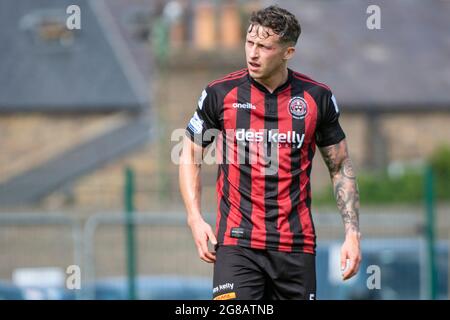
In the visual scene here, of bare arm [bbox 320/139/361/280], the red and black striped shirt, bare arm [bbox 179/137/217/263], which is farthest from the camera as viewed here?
bare arm [bbox 320/139/361/280]

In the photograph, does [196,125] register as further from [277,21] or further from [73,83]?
[73,83]

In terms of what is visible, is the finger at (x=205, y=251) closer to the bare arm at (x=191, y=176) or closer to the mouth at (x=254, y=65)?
the bare arm at (x=191, y=176)

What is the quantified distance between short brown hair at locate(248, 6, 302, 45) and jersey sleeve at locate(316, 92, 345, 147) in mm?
459

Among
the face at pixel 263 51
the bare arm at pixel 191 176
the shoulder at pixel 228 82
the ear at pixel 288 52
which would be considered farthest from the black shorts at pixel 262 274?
the ear at pixel 288 52

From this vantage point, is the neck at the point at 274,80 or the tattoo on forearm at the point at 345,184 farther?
the tattoo on forearm at the point at 345,184

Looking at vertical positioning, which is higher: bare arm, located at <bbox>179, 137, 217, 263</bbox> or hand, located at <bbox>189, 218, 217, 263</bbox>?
bare arm, located at <bbox>179, 137, 217, 263</bbox>

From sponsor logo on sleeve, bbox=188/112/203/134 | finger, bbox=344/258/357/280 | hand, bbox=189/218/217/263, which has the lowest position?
finger, bbox=344/258/357/280

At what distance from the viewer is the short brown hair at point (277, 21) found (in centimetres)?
635

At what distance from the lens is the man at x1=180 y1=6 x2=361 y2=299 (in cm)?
639

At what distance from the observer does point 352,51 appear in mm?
38531

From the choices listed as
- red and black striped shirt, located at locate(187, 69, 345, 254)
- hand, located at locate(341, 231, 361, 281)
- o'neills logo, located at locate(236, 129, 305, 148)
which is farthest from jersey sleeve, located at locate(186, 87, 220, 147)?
hand, located at locate(341, 231, 361, 281)

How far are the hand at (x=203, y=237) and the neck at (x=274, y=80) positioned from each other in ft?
3.02

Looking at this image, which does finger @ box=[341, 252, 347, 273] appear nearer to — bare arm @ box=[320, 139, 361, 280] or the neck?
bare arm @ box=[320, 139, 361, 280]

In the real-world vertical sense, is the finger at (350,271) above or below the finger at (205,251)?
below
